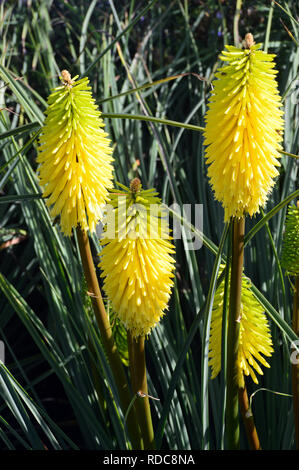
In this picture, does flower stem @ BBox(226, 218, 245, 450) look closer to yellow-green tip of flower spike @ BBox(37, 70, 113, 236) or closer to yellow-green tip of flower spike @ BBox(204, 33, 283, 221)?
yellow-green tip of flower spike @ BBox(204, 33, 283, 221)

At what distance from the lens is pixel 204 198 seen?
6.98 feet

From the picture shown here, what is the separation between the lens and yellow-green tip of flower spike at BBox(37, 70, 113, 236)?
110 centimetres

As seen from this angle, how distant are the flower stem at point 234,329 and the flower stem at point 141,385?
182 mm

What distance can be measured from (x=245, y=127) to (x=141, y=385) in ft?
1.92

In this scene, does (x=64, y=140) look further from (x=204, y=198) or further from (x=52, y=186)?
(x=204, y=198)

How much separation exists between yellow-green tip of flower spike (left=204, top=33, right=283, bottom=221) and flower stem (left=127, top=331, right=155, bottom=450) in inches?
13.9

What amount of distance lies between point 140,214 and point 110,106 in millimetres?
1447

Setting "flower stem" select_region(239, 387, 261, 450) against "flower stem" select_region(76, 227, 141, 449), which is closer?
"flower stem" select_region(76, 227, 141, 449)

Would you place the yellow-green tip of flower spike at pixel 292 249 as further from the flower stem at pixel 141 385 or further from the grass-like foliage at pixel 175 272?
the flower stem at pixel 141 385

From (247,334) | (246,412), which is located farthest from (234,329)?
(246,412)

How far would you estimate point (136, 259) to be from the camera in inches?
43.6

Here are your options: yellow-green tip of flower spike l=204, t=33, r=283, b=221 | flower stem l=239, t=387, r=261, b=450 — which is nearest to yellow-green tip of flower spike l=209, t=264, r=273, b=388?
flower stem l=239, t=387, r=261, b=450

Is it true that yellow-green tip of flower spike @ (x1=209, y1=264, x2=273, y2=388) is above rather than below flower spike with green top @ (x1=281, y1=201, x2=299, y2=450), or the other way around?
below

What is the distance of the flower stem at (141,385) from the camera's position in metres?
1.17
